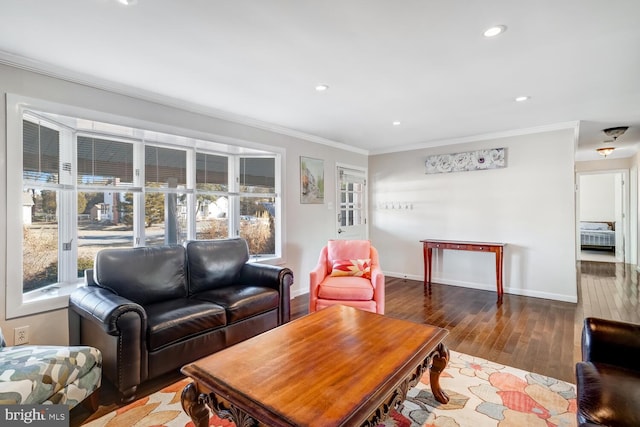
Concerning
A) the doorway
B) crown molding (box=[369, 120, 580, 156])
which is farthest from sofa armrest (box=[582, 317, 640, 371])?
the doorway

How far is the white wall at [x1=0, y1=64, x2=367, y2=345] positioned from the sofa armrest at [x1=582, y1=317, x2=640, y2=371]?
3145 mm

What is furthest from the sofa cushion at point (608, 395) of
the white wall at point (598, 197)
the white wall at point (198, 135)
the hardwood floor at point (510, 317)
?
the white wall at point (598, 197)

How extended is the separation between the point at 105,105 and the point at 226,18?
1648 millimetres

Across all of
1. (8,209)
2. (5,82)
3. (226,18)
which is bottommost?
(8,209)

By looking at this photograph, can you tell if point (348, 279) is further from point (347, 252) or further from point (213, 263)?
point (213, 263)

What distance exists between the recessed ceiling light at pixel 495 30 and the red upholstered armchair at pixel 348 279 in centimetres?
223

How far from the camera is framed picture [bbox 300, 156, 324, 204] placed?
4.65 meters

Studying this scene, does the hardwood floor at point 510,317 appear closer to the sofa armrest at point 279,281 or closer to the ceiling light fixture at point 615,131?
the sofa armrest at point 279,281

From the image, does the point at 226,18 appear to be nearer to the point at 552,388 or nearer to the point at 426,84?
the point at 426,84

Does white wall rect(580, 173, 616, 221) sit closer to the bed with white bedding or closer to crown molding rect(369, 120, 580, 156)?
the bed with white bedding

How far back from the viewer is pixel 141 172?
3096mm

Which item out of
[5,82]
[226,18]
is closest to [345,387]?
[226,18]

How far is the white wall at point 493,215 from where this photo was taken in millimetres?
4176

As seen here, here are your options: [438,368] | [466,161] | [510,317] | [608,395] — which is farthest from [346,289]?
[466,161]
